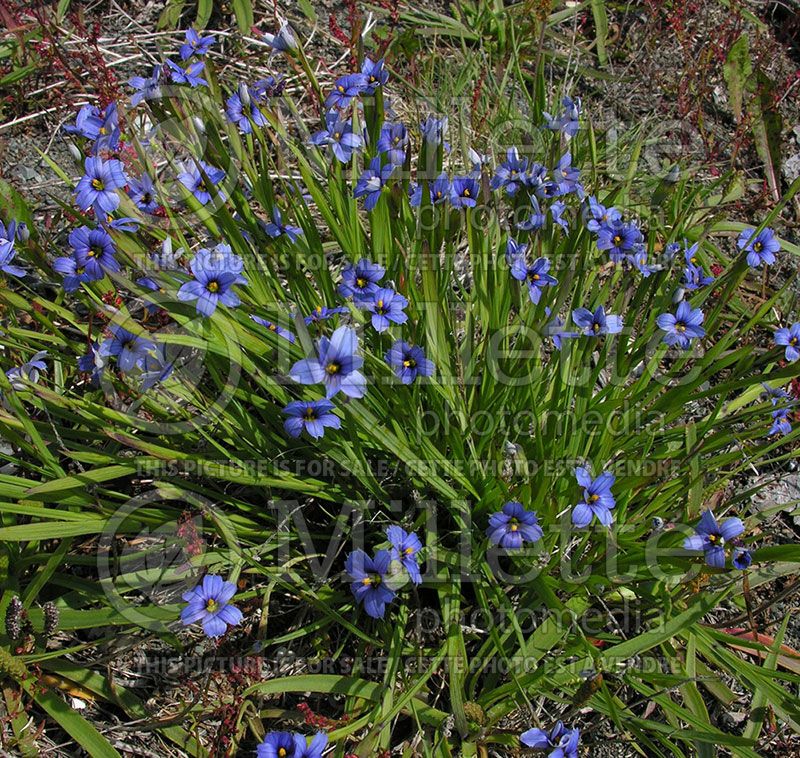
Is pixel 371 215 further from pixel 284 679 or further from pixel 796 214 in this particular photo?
pixel 796 214

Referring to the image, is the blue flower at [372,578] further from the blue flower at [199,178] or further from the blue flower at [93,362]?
the blue flower at [199,178]

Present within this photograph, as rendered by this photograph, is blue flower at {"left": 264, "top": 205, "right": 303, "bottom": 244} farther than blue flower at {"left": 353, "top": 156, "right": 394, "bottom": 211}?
Yes

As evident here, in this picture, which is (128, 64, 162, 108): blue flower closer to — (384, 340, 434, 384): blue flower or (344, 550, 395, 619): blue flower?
(384, 340, 434, 384): blue flower

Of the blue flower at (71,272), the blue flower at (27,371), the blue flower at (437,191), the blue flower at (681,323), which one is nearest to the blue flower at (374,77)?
the blue flower at (437,191)

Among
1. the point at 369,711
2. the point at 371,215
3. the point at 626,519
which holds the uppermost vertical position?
the point at 371,215

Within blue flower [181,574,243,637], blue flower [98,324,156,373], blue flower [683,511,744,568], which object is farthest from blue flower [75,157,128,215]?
blue flower [683,511,744,568]

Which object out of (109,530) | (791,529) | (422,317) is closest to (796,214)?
(791,529)
